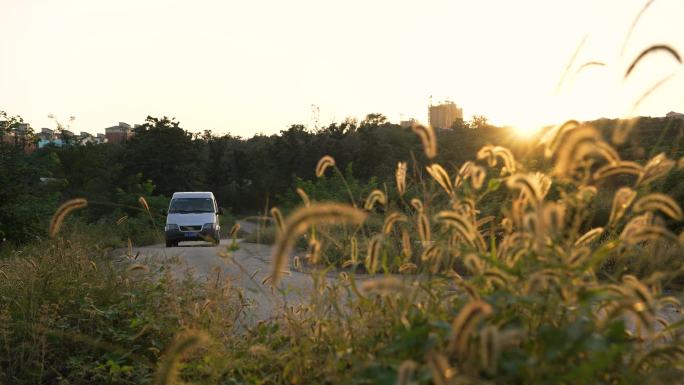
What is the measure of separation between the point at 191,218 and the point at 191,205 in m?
0.69

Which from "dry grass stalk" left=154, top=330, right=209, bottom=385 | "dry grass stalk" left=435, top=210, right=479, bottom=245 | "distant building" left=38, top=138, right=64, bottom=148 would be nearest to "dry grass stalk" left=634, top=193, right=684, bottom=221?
"dry grass stalk" left=435, top=210, right=479, bottom=245

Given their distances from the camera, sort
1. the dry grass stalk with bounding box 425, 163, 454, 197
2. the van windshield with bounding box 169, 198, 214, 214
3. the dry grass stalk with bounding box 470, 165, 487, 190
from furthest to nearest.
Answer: the van windshield with bounding box 169, 198, 214, 214 < the dry grass stalk with bounding box 425, 163, 454, 197 < the dry grass stalk with bounding box 470, 165, 487, 190

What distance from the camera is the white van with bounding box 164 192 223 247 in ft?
64.6

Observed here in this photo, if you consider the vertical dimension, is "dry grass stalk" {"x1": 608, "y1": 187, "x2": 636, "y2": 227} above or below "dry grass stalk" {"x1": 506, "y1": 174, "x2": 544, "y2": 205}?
below

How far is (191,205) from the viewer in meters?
20.5

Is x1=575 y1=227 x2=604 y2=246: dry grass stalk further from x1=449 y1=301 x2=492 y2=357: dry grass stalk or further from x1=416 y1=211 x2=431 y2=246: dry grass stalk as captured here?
x1=449 y1=301 x2=492 y2=357: dry grass stalk

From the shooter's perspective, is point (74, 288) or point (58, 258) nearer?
point (74, 288)

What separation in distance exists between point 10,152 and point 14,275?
11.2 metres

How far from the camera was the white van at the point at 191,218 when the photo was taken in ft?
64.6

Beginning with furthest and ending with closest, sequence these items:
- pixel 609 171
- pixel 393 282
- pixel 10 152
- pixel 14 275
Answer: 1. pixel 10 152
2. pixel 14 275
3. pixel 609 171
4. pixel 393 282

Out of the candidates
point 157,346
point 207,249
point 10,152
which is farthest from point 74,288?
point 10,152

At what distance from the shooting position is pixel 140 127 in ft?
143

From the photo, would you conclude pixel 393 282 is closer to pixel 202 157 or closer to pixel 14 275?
pixel 14 275

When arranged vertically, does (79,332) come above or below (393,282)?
below
